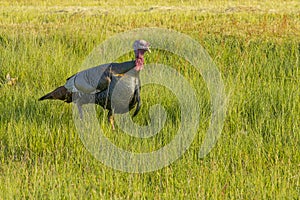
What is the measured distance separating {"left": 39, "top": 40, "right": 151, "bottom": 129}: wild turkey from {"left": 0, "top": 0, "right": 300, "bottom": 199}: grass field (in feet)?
0.65

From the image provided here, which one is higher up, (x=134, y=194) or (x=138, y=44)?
(x=138, y=44)

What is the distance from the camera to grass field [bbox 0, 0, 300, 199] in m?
3.30

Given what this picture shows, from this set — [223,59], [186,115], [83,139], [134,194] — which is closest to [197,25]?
[223,59]

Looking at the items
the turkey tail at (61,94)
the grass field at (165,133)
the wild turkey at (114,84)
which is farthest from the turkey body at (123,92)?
the turkey tail at (61,94)

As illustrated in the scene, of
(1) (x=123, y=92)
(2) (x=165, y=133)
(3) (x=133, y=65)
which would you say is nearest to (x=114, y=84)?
(1) (x=123, y=92)

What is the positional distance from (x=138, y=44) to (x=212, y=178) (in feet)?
4.21

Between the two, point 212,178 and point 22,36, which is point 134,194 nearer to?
point 212,178

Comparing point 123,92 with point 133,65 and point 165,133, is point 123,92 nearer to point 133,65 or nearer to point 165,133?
point 133,65

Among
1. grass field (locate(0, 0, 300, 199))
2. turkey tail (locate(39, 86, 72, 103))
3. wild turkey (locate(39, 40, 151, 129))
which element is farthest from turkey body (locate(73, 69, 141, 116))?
turkey tail (locate(39, 86, 72, 103))

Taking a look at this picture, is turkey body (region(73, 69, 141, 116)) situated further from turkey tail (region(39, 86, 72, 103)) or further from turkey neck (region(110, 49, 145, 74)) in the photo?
turkey tail (region(39, 86, 72, 103))

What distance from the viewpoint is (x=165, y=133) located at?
409 centimetres

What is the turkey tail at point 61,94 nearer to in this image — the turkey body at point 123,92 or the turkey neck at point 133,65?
the turkey body at point 123,92

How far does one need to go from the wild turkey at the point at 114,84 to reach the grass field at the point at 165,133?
198 mm

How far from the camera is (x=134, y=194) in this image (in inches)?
126
